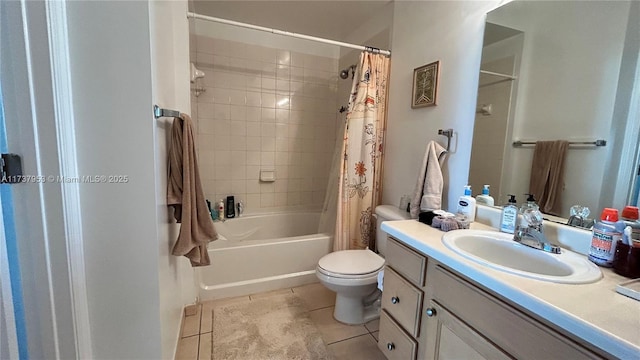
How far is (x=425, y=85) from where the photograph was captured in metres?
1.68

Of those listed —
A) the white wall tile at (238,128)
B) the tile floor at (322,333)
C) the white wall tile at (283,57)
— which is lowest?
the tile floor at (322,333)

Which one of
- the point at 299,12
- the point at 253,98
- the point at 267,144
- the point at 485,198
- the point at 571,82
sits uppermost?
the point at 299,12

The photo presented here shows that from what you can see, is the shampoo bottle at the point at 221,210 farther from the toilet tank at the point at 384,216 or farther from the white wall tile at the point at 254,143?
the toilet tank at the point at 384,216

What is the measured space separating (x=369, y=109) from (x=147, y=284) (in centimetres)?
178

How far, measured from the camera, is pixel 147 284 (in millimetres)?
978

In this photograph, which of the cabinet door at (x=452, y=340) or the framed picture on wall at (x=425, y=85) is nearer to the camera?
the cabinet door at (x=452, y=340)

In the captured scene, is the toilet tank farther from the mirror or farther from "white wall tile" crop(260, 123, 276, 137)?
"white wall tile" crop(260, 123, 276, 137)

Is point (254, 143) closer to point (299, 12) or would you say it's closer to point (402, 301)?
point (299, 12)

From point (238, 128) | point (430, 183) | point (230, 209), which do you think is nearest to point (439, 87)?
point (430, 183)

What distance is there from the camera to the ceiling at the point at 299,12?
2.14 meters

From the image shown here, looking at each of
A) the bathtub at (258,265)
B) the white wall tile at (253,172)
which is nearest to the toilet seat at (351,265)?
the bathtub at (258,265)

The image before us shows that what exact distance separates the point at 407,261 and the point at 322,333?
2.88ft

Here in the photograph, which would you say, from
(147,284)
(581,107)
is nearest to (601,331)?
(581,107)

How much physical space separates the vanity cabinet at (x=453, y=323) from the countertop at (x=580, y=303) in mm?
45
